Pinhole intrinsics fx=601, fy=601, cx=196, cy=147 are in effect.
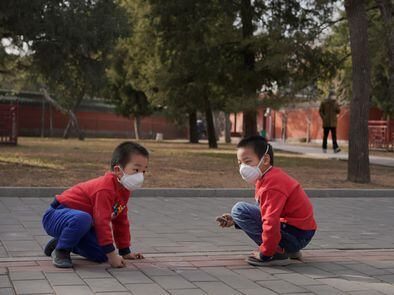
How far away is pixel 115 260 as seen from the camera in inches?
206

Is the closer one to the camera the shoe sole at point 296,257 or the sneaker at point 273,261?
the sneaker at point 273,261

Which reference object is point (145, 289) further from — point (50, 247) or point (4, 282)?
point (50, 247)

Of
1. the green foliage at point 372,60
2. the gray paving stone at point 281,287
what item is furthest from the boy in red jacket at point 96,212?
the green foliage at point 372,60

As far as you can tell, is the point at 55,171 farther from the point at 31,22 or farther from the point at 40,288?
the point at 40,288

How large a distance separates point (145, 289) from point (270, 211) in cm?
136

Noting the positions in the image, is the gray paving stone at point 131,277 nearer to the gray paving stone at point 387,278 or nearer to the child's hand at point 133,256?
the child's hand at point 133,256

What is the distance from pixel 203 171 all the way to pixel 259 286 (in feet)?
33.5

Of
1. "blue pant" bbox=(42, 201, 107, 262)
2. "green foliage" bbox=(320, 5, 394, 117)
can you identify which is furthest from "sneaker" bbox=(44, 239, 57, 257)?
"green foliage" bbox=(320, 5, 394, 117)

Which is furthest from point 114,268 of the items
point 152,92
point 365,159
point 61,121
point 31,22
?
point 61,121

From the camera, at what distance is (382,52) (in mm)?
17984

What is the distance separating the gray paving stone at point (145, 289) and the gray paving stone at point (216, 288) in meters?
0.34

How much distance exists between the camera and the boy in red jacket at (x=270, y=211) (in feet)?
17.5

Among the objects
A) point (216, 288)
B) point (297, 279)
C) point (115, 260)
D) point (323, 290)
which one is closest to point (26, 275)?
point (115, 260)

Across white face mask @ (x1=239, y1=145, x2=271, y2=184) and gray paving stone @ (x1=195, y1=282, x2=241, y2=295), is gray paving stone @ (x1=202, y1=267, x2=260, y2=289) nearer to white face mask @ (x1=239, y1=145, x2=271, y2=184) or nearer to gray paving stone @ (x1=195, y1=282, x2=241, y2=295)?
gray paving stone @ (x1=195, y1=282, x2=241, y2=295)
